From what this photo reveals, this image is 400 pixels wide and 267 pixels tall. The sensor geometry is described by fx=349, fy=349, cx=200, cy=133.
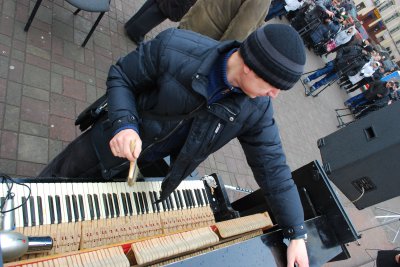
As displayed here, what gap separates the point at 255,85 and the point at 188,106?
0.41m

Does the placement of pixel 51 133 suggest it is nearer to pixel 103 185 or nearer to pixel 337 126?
pixel 103 185

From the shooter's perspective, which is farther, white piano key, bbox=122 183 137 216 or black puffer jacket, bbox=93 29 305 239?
white piano key, bbox=122 183 137 216

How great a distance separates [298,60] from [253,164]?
92 centimetres

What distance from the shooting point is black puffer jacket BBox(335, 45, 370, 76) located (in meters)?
11.5

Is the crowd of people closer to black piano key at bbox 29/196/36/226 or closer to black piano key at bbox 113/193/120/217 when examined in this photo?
black piano key at bbox 113/193/120/217

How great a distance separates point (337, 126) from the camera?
36.6 feet

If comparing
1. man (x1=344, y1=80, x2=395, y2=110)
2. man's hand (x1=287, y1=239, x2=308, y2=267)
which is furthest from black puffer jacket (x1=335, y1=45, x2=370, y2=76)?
man's hand (x1=287, y1=239, x2=308, y2=267)

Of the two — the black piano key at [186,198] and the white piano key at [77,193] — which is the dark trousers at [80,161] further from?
the black piano key at [186,198]

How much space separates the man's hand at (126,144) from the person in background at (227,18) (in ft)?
5.66

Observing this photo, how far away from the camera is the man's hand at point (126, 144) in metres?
1.72

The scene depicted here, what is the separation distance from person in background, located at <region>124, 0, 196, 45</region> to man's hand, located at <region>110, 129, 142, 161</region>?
336cm

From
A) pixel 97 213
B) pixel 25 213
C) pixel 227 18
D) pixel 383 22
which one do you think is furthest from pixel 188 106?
pixel 383 22

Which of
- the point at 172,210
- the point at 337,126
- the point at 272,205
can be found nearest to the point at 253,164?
the point at 272,205

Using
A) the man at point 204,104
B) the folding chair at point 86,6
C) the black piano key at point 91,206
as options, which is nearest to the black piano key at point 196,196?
the man at point 204,104
